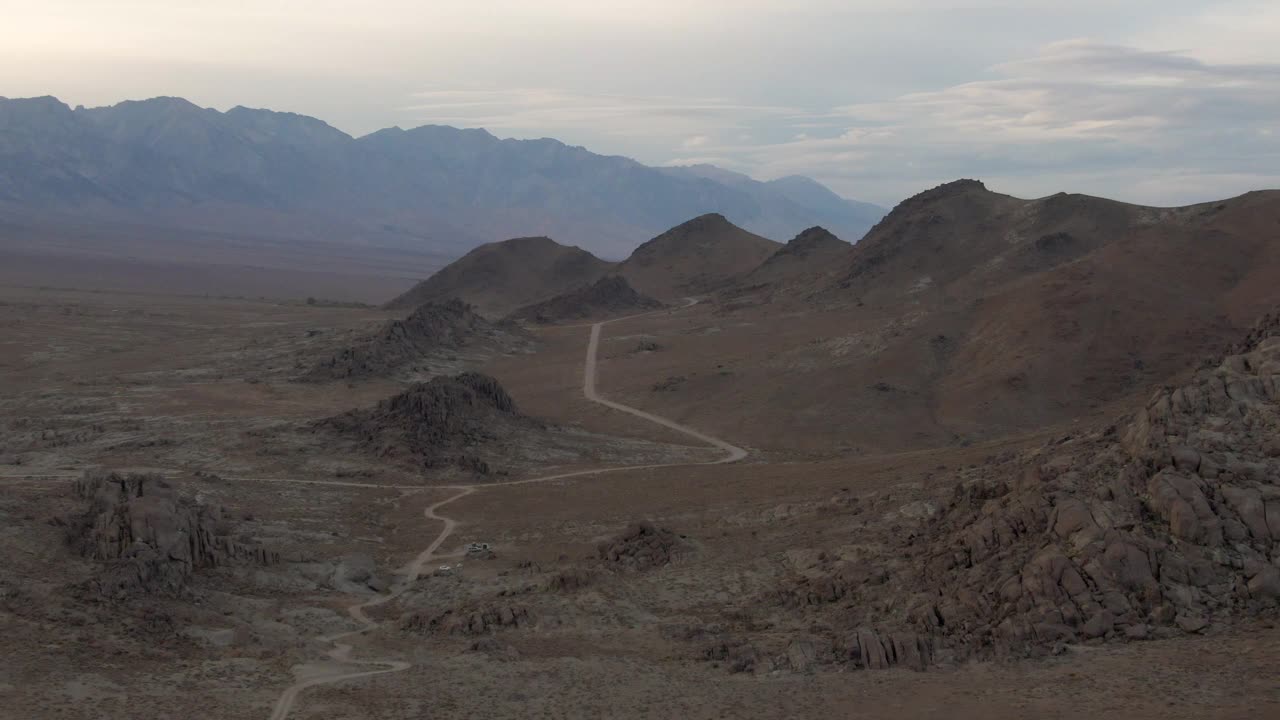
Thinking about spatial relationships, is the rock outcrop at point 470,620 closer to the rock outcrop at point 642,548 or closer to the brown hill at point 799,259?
the rock outcrop at point 642,548

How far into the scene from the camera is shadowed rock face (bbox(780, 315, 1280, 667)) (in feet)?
59.5

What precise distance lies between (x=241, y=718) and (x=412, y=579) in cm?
1048

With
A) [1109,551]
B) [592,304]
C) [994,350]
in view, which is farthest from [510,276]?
[1109,551]

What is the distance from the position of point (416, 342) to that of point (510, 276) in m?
57.8

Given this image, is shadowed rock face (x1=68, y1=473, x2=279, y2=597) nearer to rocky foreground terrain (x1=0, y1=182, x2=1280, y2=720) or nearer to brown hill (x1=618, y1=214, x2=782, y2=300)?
rocky foreground terrain (x1=0, y1=182, x2=1280, y2=720)

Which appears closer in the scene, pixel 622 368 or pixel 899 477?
pixel 899 477

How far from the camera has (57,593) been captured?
21.0m

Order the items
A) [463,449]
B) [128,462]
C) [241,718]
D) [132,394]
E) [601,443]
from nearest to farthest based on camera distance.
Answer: [241,718]
[128,462]
[463,449]
[601,443]
[132,394]

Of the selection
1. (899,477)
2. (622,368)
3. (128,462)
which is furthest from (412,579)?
(622,368)

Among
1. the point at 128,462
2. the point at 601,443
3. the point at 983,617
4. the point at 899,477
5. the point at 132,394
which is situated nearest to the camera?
the point at 983,617

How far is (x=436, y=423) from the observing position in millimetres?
43531

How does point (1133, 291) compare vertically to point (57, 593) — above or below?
above

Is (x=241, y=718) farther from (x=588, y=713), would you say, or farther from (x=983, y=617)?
(x=983, y=617)

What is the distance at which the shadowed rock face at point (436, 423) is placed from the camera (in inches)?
1636
